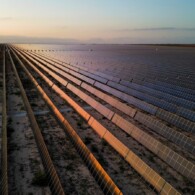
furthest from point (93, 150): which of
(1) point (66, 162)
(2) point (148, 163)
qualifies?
(2) point (148, 163)

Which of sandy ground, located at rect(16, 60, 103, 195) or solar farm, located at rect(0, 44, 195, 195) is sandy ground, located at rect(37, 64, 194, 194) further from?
sandy ground, located at rect(16, 60, 103, 195)

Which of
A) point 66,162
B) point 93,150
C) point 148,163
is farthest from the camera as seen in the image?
point 93,150

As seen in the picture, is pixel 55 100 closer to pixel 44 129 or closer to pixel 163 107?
pixel 44 129

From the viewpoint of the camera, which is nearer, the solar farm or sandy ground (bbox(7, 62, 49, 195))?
sandy ground (bbox(7, 62, 49, 195))

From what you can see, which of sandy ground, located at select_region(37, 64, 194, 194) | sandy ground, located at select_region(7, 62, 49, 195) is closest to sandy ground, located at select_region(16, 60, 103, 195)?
sandy ground, located at select_region(7, 62, 49, 195)

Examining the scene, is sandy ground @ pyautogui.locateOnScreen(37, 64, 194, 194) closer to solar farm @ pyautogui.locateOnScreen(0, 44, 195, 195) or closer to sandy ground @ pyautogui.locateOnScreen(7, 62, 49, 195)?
solar farm @ pyautogui.locateOnScreen(0, 44, 195, 195)

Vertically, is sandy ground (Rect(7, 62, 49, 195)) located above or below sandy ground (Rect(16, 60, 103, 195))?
above

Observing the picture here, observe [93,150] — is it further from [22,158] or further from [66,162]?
[22,158]

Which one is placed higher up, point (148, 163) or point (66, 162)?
point (148, 163)

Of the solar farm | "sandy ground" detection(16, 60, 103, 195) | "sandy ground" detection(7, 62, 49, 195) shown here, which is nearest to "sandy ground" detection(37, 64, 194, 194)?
the solar farm
